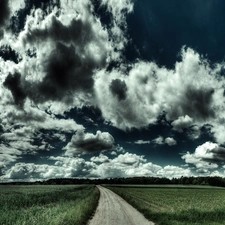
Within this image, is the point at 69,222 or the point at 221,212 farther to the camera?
the point at 221,212

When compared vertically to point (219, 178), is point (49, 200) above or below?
below

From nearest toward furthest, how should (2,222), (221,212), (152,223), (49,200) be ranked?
(2,222), (152,223), (221,212), (49,200)

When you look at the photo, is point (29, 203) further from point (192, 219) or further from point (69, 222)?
point (192, 219)

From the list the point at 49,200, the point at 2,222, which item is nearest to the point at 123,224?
the point at 2,222

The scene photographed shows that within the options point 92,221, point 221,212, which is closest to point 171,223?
point 92,221

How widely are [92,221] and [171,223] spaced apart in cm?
576

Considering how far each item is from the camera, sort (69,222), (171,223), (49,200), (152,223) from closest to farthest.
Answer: (69,222) < (171,223) < (152,223) < (49,200)

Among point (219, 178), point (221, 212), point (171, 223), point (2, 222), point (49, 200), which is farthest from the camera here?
point (219, 178)

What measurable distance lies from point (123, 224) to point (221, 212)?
35.0ft

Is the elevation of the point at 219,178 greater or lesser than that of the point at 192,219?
greater

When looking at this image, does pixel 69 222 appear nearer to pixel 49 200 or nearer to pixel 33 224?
pixel 33 224

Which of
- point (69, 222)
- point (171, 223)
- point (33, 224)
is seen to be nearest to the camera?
point (33, 224)

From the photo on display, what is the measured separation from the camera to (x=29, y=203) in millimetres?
31484

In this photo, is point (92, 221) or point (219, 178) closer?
point (92, 221)
